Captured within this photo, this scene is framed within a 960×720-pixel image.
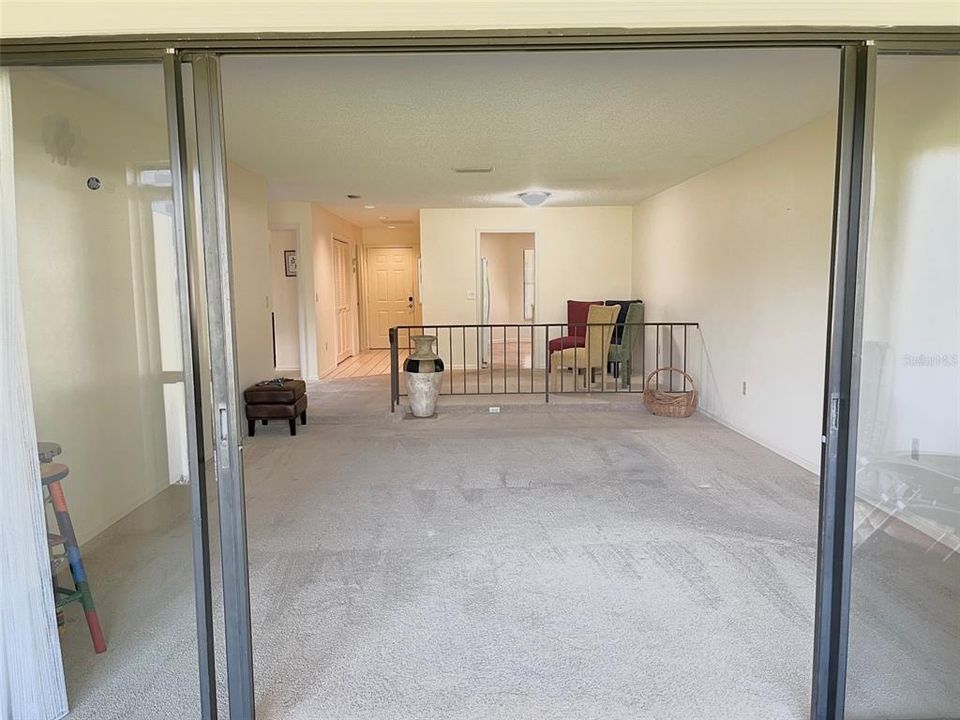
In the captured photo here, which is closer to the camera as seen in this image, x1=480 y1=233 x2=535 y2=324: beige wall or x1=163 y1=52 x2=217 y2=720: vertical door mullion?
x1=163 y1=52 x2=217 y2=720: vertical door mullion

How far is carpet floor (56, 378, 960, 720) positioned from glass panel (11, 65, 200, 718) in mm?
17

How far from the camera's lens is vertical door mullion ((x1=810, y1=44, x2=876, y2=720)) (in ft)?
5.61

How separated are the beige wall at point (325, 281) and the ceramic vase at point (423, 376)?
8.22 ft

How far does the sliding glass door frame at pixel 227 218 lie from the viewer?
1668 millimetres

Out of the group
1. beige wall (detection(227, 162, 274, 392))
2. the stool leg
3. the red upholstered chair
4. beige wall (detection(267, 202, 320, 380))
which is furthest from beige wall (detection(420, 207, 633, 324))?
the stool leg

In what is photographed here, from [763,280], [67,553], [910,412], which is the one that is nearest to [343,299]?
[763,280]

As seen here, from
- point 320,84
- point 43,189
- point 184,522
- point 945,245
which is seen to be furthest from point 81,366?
point 945,245

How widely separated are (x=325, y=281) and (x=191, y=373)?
23.0ft

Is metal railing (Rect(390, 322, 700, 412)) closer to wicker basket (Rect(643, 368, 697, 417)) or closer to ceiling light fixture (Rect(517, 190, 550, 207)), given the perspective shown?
wicker basket (Rect(643, 368, 697, 417))

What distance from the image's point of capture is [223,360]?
173cm

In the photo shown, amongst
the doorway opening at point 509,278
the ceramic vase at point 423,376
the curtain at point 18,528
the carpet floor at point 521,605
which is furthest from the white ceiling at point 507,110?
the doorway opening at point 509,278

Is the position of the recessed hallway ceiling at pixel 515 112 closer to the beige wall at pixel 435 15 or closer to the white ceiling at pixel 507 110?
the white ceiling at pixel 507 110

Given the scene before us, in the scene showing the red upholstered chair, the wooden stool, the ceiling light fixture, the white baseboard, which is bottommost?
the white baseboard

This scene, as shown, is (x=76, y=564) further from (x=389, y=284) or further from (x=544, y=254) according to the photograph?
(x=389, y=284)
